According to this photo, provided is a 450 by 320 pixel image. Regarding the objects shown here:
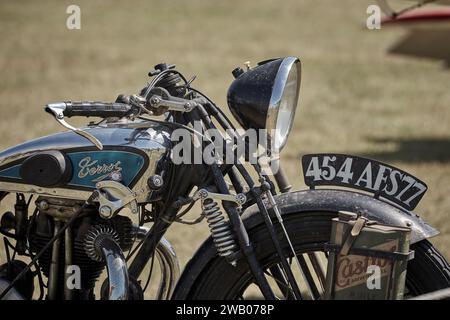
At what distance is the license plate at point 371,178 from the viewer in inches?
117

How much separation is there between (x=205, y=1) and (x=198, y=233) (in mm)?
13641

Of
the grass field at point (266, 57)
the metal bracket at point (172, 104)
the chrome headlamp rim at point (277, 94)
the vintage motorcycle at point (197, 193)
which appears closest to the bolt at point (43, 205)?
the vintage motorcycle at point (197, 193)

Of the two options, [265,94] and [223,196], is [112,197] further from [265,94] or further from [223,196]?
[265,94]

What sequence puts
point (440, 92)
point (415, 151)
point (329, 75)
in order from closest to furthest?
point (415, 151) → point (440, 92) → point (329, 75)

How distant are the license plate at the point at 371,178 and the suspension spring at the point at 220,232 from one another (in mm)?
368

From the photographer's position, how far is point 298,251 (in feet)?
9.85

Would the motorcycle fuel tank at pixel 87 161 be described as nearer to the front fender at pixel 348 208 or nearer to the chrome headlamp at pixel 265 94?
the chrome headlamp at pixel 265 94

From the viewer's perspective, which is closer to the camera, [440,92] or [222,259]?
[222,259]

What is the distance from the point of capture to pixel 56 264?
10.3 feet

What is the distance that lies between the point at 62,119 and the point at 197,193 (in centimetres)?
51

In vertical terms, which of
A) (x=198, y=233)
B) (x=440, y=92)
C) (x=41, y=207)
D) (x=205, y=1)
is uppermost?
(x=205, y=1)

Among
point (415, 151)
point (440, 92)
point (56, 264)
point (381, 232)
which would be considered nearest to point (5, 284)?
point (56, 264)

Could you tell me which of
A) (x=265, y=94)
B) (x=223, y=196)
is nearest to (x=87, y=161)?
(x=223, y=196)
